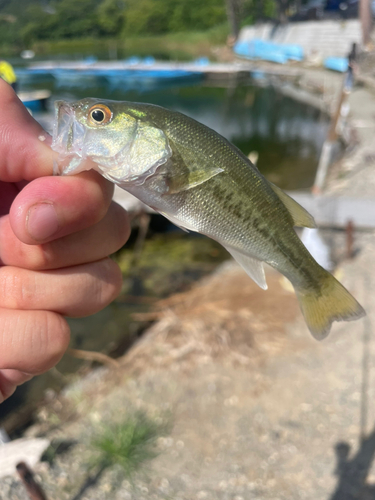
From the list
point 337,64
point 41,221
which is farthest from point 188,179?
point 337,64

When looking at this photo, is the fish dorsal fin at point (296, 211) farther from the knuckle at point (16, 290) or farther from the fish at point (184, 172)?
the knuckle at point (16, 290)

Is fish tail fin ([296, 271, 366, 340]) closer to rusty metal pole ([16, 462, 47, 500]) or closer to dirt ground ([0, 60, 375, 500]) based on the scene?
rusty metal pole ([16, 462, 47, 500])

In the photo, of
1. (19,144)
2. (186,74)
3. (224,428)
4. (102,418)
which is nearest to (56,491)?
(102,418)

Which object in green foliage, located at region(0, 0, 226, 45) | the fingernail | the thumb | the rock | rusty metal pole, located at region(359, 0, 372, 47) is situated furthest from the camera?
green foliage, located at region(0, 0, 226, 45)

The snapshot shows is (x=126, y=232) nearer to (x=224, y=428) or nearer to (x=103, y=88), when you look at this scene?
(x=224, y=428)

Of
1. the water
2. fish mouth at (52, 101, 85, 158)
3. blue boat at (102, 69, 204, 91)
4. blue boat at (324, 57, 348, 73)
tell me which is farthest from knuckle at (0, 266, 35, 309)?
blue boat at (102, 69, 204, 91)

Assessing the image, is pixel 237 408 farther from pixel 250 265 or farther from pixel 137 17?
pixel 137 17
